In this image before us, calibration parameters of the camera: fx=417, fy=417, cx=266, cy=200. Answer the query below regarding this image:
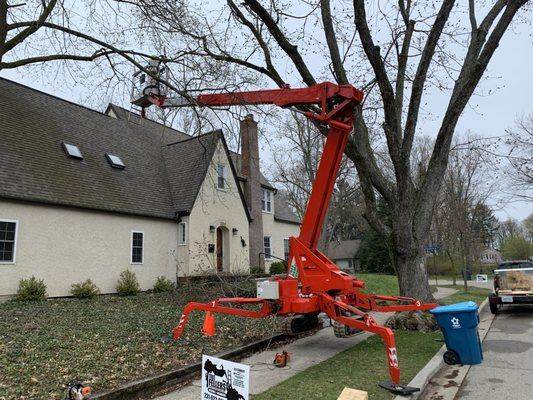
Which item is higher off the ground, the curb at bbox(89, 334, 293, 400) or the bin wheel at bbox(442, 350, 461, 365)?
the curb at bbox(89, 334, 293, 400)

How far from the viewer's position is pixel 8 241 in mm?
13688

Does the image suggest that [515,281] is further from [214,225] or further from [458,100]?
[214,225]

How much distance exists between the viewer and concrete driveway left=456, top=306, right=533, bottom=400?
617 centimetres

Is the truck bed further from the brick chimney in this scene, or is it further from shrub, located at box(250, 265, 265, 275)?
the brick chimney

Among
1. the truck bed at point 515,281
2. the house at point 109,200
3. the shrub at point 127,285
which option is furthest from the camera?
the shrub at point 127,285

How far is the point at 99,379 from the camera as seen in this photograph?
20.6ft

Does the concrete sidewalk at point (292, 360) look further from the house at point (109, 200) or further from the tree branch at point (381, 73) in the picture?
the house at point (109, 200)

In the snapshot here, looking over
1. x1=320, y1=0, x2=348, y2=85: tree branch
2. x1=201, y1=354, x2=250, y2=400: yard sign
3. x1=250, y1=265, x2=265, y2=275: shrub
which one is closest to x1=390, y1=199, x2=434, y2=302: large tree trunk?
x1=320, y1=0, x2=348, y2=85: tree branch

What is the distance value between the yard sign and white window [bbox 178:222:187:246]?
640 inches

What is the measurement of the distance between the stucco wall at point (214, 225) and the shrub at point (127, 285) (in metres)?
2.97

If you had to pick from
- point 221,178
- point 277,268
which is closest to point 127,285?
point 221,178

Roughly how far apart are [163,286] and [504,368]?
1405cm

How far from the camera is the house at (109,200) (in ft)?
47.1

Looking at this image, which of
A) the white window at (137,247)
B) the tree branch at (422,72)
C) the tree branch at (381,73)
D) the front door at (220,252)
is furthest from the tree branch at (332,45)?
the front door at (220,252)
